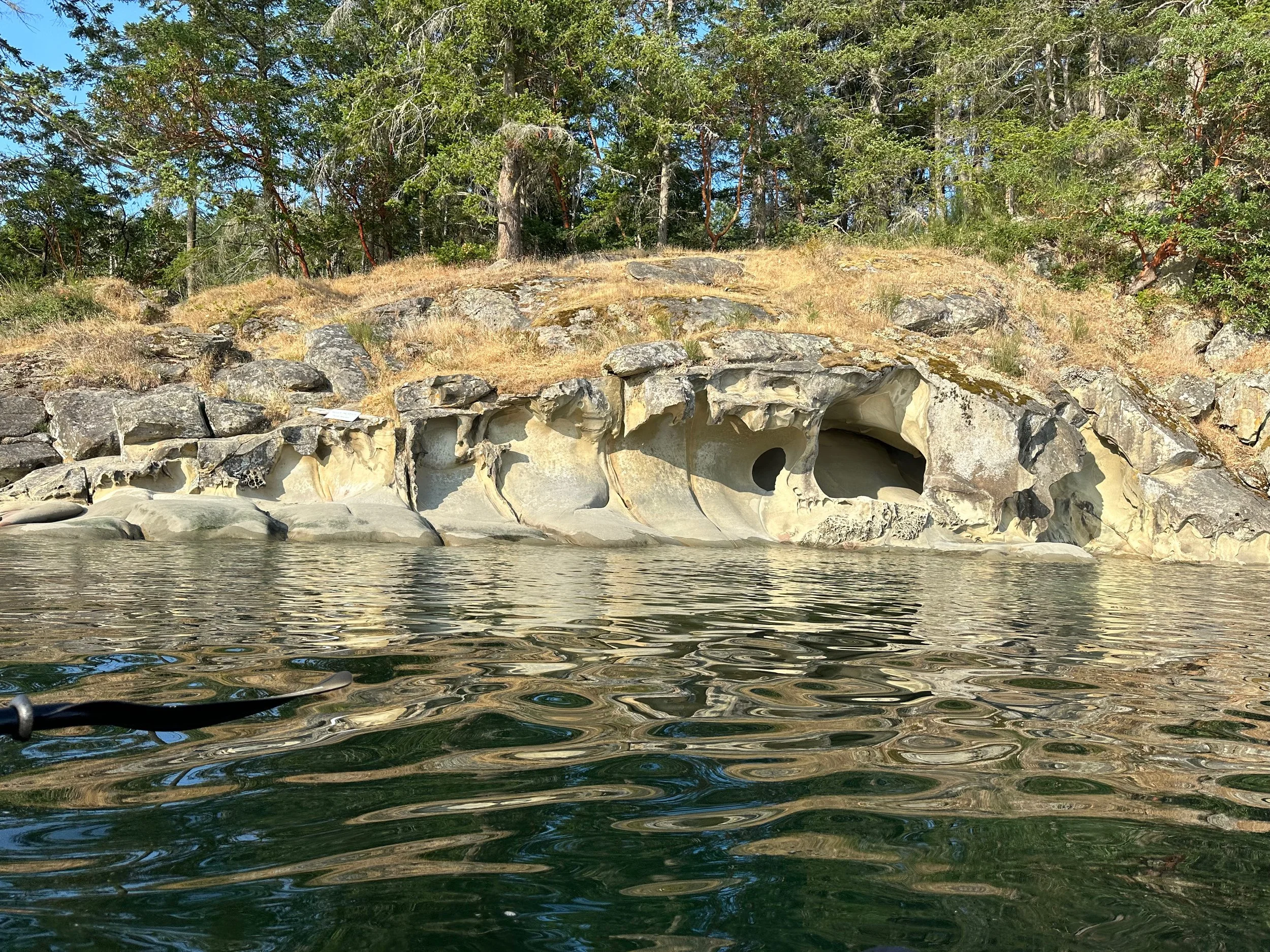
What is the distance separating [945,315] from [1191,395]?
5248 millimetres

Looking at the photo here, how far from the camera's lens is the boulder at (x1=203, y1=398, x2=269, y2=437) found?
1458cm

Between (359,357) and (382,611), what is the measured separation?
12780mm

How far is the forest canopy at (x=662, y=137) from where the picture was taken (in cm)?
2056

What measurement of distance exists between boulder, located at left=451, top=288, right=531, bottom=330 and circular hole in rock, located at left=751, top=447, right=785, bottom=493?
5.79 m

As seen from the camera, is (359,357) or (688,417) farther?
(359,357)

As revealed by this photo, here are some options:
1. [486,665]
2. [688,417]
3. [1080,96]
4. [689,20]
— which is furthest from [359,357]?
[1080,96]

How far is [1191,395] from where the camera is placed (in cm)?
1802

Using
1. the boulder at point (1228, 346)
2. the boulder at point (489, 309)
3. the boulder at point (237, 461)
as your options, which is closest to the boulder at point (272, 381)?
the boulder at point (237, 461)

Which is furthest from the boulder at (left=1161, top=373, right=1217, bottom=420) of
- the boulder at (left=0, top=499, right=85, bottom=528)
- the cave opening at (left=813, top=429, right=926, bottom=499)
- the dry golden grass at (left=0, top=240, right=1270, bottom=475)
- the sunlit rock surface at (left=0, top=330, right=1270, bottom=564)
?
the boulder at (left=0, top=499, right=85, bottom=528)

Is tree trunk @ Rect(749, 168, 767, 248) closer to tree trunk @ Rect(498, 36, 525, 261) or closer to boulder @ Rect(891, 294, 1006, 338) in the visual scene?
tree trunk @ Rect(498, 36, 525, 261)

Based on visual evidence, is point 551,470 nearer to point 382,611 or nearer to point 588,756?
point 382,611

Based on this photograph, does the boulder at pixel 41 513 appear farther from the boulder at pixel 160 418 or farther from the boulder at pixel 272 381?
the boulder at pixel 272 381

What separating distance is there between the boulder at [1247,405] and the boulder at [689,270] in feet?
35.3

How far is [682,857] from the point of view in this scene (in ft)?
6.04
